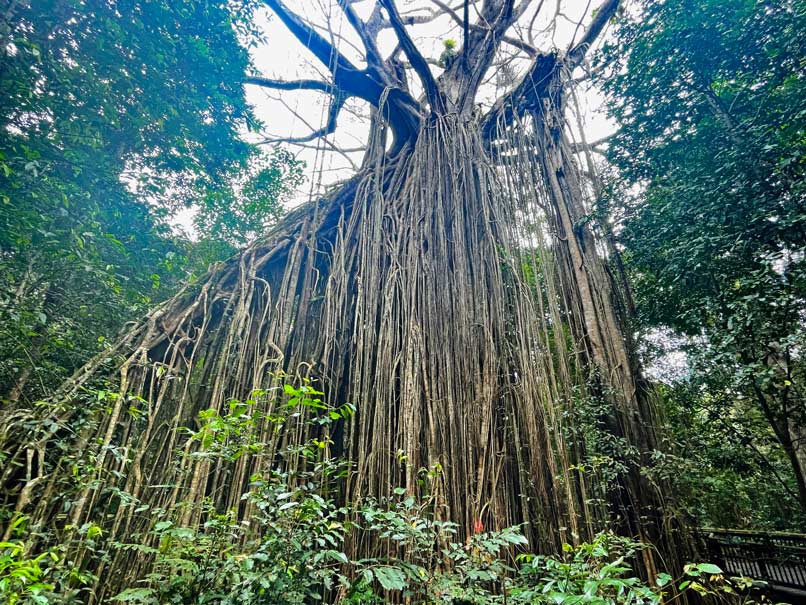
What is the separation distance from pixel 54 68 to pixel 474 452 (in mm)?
3307

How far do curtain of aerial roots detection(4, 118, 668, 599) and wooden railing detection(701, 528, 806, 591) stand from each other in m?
Answer: 2.43

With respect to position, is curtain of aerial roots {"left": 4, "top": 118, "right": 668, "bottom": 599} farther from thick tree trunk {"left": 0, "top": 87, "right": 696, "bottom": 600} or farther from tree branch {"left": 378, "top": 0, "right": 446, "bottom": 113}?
tree branch {"left": 378, "top": 0, "right": 446, "bottom": 113}

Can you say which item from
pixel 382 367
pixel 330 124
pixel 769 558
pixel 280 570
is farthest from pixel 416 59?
pixel 769 558

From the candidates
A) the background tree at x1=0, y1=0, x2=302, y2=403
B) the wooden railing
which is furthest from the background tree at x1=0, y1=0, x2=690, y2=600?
the wooden railing

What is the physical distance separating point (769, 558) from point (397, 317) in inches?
169

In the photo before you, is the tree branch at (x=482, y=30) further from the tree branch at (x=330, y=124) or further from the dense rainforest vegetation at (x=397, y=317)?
the tree branch at (x=330, y=124)

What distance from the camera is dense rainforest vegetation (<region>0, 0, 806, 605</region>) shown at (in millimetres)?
1471

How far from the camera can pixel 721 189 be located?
8.82ft

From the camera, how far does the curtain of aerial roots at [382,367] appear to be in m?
1.75

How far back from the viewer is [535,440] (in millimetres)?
2141

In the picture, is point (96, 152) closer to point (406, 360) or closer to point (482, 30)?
point (406, 360)

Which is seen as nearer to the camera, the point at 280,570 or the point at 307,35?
the point at 280,570

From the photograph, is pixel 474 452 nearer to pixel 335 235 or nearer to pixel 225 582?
pixel 225 582

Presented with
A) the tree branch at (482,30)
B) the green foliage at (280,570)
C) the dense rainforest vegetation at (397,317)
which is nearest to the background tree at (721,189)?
the dense rainforest vegetation at (397,317)
